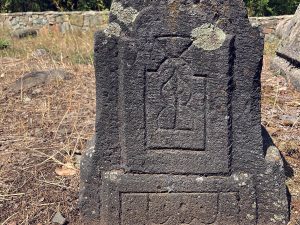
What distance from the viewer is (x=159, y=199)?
263cm

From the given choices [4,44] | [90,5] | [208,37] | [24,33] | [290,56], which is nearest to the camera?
[208,37]

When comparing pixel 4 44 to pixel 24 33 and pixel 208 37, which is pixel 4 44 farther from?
pixel 208 37

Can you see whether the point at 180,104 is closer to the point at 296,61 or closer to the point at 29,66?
the point at 296,61

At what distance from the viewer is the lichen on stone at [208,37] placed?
7.97 feet

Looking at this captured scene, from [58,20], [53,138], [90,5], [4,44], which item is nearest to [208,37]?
[53,138]

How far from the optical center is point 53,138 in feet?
12.4

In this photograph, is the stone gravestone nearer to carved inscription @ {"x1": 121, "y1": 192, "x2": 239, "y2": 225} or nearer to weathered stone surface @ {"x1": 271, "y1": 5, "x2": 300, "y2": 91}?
carved inscription @ {"x1": 121, "y1": 192, "x2": 239, "y2": 225}

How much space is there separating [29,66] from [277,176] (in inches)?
168

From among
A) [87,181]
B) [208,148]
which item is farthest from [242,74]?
[87,181]

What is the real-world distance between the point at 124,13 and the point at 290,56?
3741 millimetres

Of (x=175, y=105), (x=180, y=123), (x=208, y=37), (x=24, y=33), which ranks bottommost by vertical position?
(x=24, y=33)

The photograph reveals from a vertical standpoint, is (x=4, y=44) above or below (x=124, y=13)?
below

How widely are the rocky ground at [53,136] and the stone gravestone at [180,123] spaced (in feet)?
1.15

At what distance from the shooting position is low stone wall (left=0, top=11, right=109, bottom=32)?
1262cm
